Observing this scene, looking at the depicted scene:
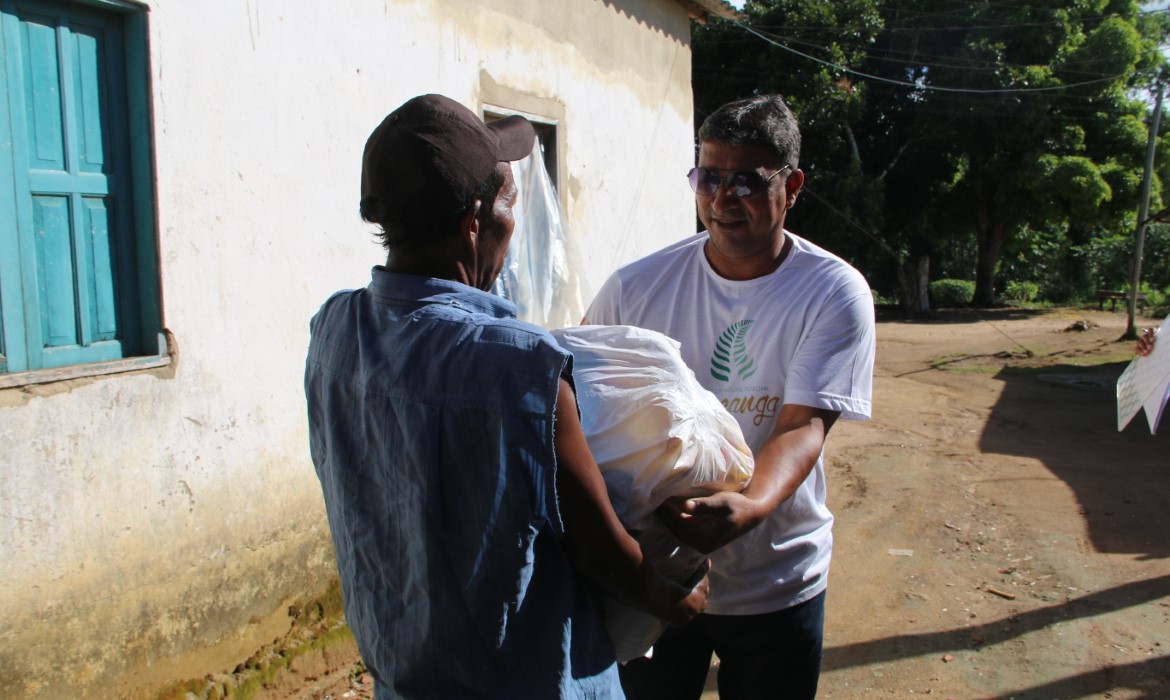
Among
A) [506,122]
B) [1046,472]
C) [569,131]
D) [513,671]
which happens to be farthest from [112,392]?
[1046,472]

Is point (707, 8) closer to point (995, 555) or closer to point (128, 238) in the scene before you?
point (995, 555)

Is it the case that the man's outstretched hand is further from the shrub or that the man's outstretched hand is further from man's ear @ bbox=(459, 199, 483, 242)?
the shrub

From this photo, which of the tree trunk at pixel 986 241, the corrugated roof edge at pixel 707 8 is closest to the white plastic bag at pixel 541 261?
the corrugated roof edge at pixel 707 8

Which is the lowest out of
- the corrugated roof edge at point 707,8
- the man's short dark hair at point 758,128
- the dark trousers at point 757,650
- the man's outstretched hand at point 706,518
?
the dark trousers at point 757,650

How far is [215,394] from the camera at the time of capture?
11.1 ft

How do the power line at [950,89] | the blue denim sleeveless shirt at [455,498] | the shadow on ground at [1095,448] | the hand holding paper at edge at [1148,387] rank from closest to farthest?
the blue denim sleeveless shirt at [455,498] < the hand holding paper at edge at [1148,387] < the shadow on ground at [1095,448] < the power line at [950,89]

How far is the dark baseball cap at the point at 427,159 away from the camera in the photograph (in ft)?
3.86

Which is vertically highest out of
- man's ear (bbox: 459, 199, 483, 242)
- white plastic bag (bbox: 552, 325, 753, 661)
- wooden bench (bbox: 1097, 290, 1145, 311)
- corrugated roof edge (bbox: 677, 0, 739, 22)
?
corrugated roof edge (bbox: 677, 0, 739, 22)

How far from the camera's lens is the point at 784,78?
19250 mm

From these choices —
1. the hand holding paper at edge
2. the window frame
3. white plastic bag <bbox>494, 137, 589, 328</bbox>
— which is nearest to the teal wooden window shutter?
the window frame

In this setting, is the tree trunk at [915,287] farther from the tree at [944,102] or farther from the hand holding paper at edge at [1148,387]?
the hand holding paper at edge at [1148,387]

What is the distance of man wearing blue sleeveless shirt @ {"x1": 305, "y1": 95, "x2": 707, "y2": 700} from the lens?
43.9 inches

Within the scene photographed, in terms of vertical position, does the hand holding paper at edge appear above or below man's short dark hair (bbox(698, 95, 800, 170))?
below

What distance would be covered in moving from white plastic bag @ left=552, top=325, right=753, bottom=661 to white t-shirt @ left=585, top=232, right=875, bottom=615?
16.0 inches
